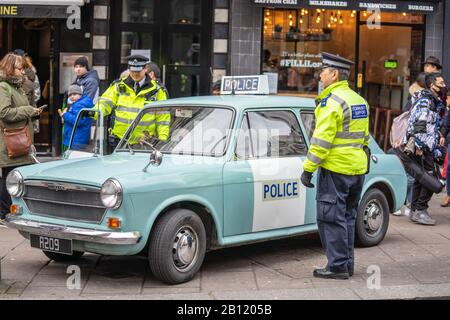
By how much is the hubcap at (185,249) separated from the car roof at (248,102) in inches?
56.7

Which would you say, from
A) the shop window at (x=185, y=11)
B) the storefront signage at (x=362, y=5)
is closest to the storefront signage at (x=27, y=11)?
the shop window at (x=185, y=11)

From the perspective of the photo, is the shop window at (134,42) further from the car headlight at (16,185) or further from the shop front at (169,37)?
the car headlight at (16,185)

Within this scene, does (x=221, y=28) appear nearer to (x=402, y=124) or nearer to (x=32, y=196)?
(x=402, y=124)

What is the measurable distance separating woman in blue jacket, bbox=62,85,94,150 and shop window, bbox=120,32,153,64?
4.29m

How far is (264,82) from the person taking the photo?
8898mm

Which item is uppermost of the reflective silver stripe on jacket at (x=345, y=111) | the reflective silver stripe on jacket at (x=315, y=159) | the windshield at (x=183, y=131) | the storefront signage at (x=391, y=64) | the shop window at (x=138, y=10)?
the shop window at (x=138, y=10)

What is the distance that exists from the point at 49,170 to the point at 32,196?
278 millimetres

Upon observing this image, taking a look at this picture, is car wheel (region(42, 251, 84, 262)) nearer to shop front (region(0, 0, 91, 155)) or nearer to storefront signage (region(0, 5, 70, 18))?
storefront signage (region(0, 5, 70, 18))

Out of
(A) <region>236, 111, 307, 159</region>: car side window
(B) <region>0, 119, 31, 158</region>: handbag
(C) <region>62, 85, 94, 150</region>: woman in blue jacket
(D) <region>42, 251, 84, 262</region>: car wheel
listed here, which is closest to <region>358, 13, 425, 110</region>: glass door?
(C) <region>62, 85, 94, 150</region>: woman in blue jacket

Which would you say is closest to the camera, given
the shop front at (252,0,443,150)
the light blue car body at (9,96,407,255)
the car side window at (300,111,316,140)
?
the light blue car body at (9,96,407,255)

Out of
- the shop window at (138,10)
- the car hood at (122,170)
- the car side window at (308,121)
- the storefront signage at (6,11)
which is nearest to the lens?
the car hood at (122,170)

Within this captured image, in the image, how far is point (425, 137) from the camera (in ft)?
34.4

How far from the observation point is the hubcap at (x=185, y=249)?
7.16 metres

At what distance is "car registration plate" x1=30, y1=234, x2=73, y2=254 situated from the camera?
7.06 m
